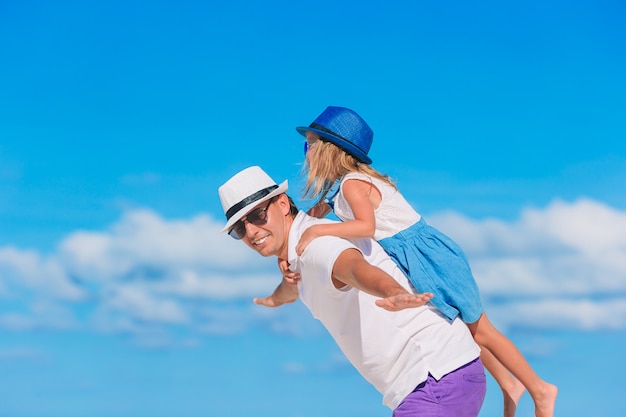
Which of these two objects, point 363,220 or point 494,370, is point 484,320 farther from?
point 363,220

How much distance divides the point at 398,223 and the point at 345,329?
3.37ft

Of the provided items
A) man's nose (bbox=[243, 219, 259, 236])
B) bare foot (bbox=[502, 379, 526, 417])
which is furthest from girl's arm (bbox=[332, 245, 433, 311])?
bare foot (bbox=[502, 379, 526, 417])

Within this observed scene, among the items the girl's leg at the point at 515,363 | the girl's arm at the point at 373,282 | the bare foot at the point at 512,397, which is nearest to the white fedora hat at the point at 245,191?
the girl's arm at the point at 373,282

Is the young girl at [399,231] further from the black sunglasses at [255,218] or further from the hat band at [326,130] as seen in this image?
the black sunglasses at [255,218]

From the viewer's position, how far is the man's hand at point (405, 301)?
3.11 meters

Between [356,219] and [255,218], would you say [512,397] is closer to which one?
[356,219]

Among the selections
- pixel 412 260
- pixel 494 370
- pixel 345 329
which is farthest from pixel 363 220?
pixel 494 370

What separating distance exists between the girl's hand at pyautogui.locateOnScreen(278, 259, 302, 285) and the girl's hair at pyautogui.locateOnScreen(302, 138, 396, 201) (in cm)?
73

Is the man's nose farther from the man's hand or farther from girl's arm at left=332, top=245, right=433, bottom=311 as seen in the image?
the man's hand

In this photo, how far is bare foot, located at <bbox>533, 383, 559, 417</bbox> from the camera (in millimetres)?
5207

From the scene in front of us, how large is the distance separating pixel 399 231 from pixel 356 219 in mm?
405

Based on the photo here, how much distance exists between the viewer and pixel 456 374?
4.06 meters

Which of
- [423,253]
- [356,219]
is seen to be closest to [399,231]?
[423,253]

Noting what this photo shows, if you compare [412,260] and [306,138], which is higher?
[306,138]
